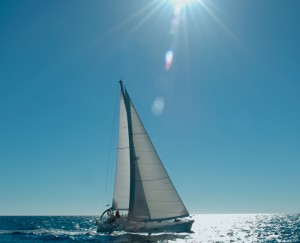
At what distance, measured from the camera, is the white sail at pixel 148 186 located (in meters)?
37.0

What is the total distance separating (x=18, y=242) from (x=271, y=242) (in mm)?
28769

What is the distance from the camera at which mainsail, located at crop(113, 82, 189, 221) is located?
37.0 meters

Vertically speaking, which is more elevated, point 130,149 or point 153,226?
point 130,149

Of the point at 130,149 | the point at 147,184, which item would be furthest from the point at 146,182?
the point at 130,149

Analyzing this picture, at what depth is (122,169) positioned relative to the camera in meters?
43.4

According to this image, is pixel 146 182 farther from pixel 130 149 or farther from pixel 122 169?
pixel 122 169

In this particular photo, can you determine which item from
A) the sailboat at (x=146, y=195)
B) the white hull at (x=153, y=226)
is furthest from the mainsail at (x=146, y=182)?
the white hull at (x=153, y=226)

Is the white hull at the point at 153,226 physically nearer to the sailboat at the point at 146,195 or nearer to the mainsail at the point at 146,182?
the sailboat at the point at 146,195

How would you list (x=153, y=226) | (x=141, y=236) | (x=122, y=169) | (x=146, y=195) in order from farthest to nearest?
(x=122, y=169) → (x=141, y=236) → (x=146, y=195) → (x=153, y=226)

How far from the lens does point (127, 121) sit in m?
40.6

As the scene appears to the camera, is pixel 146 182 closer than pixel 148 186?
No

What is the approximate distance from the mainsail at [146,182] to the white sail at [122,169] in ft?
7.62

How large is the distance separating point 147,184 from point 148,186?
24cm

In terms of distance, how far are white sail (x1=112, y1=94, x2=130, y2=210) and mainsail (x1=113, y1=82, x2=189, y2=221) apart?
232 cm
